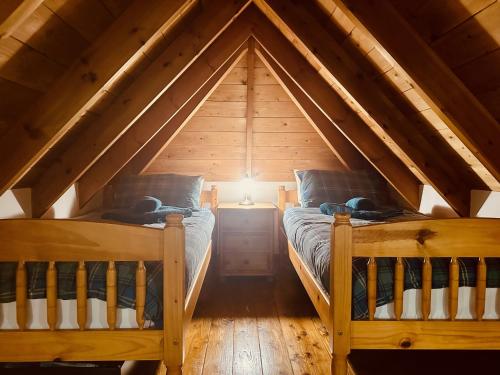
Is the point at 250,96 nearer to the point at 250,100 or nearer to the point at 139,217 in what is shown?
the point at 250,100

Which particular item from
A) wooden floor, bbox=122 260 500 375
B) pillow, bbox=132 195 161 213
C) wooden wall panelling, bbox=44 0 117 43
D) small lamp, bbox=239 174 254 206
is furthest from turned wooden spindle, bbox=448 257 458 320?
small lamp, bbox=239 174 254 206

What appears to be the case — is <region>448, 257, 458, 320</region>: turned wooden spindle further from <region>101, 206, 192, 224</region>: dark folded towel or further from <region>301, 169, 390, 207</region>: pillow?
<region>301, 169, 390, 207</region>: pillow

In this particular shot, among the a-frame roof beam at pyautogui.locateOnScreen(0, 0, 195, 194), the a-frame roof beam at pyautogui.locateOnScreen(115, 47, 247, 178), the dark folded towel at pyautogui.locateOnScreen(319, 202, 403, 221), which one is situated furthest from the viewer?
the a-frame roof beam at pyautogui.locateOnScreen(115, 47, 247, 178)

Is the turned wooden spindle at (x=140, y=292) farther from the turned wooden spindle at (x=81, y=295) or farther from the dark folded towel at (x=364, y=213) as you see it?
the dark folded towel at (x=364, y=213)

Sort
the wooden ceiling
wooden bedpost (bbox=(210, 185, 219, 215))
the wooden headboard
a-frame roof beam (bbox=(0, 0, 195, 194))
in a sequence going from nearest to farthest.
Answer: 1. the wooden ceiling
2. a-frame roof beam (bbox=(0, 0, 195, 194))
3. the wooden headboard
4. wooden bedpost (bbox=(210, 185, 219, 215))

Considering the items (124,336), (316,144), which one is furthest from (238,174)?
(124,336)

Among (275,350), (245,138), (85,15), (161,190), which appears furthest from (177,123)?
(275,350)

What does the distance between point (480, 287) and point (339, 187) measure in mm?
1963

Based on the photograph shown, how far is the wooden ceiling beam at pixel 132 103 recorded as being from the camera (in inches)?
87.0

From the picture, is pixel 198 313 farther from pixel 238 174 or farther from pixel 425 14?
pixel 425 14

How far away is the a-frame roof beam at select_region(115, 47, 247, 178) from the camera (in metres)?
3.22

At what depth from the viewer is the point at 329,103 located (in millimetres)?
2898

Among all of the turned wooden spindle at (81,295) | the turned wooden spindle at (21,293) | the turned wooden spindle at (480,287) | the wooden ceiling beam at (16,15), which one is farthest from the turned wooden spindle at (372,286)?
the wooden ceiling beam at (16,15)

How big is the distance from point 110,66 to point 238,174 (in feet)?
7.38
